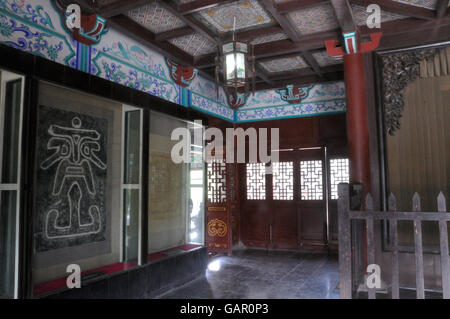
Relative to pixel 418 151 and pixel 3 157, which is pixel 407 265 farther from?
pixel 3 157

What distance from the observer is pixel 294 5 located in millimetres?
3648

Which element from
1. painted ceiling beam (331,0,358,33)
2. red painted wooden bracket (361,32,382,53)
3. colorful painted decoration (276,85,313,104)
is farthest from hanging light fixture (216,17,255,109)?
colorful painted decoration (276,85,313,104)

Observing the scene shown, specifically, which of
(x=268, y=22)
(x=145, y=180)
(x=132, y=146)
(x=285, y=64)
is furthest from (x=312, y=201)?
(x=132, y=146)

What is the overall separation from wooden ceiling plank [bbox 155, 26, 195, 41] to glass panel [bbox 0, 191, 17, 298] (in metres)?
2.63

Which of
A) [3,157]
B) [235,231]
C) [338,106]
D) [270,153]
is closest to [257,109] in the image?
[270,153]

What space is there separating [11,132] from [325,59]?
14.7 feet

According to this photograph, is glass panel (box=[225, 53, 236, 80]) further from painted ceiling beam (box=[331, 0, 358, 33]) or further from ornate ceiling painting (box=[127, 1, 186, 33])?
painted ceiling beam (box=[331, 0, 358, 33])

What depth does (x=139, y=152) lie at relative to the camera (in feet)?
12.3

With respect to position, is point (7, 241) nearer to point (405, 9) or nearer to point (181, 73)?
point (181, 73)

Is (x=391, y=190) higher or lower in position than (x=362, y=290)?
higher

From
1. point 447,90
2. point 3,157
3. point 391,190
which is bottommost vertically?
point 391,190

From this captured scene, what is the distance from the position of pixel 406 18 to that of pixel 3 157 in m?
4.32

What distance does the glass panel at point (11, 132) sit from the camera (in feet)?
8.43

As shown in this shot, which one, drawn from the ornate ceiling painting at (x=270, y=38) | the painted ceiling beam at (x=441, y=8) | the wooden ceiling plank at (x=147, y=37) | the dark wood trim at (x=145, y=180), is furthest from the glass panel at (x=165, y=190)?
the painted ceiling beam at (x=441, y=8)
